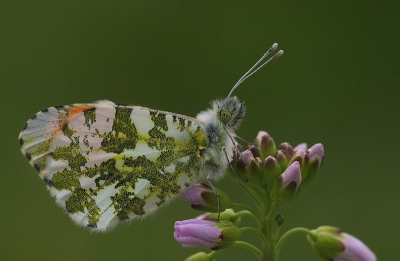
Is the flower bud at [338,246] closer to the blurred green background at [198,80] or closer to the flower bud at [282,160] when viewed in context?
the flower bud at [282,160]

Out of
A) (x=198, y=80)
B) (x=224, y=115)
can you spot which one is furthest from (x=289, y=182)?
(x=198, y=80)

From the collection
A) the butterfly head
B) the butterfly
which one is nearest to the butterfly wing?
the butterfly

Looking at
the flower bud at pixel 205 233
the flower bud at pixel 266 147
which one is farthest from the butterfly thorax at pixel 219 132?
the flower bud at pixel 205 233

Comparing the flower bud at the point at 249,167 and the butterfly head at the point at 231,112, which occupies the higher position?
the butterfly head at the point at 231,112

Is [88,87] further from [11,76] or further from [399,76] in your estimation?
[399,76]

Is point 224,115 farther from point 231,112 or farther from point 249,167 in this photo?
point 249,167
